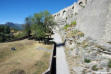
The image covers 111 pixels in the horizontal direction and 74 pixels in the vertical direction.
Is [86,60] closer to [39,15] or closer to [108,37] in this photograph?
[108,37]

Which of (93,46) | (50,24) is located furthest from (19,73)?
(50,24)

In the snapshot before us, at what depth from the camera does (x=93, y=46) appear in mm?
10500

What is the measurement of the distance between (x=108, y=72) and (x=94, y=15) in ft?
24.3

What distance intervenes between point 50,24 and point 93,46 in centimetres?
1512

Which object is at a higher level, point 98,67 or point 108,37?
point 108,37

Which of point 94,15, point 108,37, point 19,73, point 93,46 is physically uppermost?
point 94,15

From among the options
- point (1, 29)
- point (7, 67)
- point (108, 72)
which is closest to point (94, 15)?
point (108, 72)

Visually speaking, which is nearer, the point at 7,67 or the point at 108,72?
the point at 108,72

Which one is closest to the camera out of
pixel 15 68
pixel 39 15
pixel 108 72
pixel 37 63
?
pixel 108 72

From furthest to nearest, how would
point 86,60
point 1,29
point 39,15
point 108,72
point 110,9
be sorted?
point 1,29 < point 39,15 < point 86,60 < point 110,9 < point 108,72

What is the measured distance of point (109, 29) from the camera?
8883 millimetres

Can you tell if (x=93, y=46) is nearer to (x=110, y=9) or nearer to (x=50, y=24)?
(x=110, y=9)

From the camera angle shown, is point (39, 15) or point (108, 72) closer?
point (108, 72)

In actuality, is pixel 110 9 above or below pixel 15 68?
above
